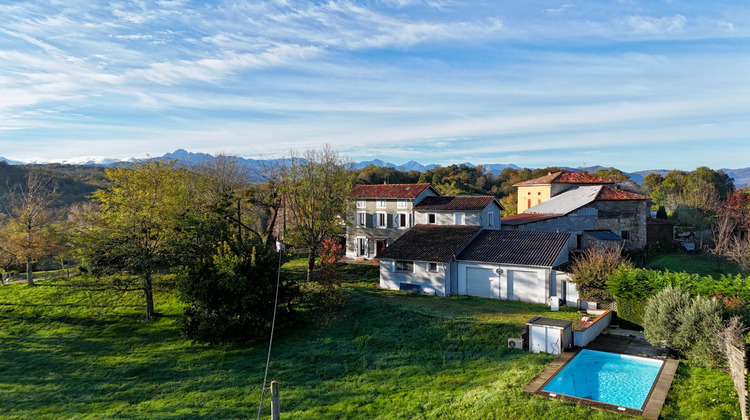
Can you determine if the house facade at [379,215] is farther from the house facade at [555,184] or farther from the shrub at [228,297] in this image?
the house facade at [555,184]

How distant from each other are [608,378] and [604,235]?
89.5 ft

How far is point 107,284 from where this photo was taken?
25672 mm

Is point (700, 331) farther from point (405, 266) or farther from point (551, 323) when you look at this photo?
point (405, 266)

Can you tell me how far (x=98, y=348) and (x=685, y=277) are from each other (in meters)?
27.1

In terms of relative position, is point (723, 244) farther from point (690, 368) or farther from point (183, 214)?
point (183, 214)

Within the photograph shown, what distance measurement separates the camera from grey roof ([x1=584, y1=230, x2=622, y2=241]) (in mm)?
37406

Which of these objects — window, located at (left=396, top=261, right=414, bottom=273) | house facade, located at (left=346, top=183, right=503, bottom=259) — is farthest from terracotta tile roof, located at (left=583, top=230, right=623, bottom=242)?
window, located at (left=396, top=261, right=414, bottom=273)

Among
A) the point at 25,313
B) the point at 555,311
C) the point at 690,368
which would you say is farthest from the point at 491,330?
Result: the point at 25,313

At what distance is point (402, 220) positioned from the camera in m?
38.1

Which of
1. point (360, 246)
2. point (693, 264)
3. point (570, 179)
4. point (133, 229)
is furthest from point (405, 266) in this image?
point (570, 179)

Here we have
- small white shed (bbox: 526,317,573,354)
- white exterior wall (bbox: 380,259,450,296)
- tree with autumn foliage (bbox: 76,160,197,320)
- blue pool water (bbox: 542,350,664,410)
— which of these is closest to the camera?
blue pool water (bbox: 542,350,664,410)

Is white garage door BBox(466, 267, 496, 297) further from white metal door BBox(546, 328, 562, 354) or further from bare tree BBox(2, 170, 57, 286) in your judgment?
bare tree BBox(2, 170, 57, 286)

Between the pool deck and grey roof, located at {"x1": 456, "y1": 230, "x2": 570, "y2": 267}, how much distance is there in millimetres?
7857

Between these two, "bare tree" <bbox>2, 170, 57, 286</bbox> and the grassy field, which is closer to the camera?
the grassy field
